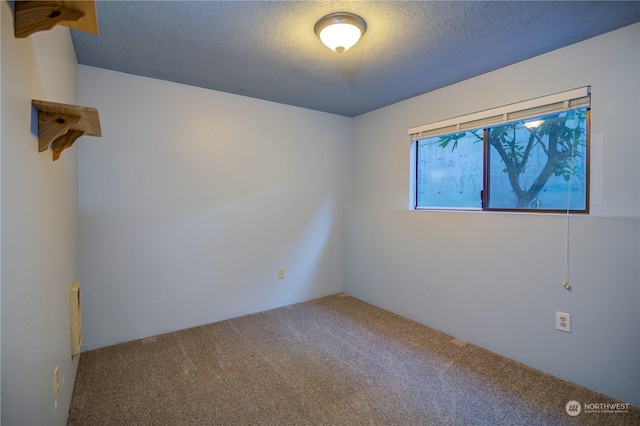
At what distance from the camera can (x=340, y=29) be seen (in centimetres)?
178

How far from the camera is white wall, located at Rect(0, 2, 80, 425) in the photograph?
85 centimetres

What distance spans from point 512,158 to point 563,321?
1274 mm

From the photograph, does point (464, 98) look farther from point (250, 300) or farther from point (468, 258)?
point (250, 300)

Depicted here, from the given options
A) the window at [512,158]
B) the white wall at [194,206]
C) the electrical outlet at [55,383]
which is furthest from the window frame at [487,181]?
the electrical outlet at [55,383]

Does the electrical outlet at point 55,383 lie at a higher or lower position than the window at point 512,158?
lower

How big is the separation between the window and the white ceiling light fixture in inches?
55.3

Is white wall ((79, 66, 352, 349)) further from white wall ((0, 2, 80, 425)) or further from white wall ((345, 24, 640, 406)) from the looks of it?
white wall ((345, 24, 640, 406))

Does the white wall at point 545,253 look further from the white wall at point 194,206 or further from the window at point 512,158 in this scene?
the white wall at point 194,206

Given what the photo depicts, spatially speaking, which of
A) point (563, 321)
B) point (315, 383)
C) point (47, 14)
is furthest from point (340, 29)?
point (563, 321)

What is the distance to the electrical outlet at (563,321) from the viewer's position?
204cm

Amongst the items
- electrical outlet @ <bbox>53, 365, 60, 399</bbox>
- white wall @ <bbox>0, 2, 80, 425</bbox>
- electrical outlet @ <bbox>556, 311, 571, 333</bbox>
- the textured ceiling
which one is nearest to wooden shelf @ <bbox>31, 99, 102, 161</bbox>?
white wall @ <bbox>0, 2, 80, 425</bbox>

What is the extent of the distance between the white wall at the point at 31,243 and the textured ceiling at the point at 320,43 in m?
0.55

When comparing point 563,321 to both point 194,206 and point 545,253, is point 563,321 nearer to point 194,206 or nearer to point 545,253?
point 545,253

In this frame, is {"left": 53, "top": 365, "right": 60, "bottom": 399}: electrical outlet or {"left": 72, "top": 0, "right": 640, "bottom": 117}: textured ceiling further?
{"left": 72, "top": 0, "right": 640, "bottom": 117}: textured ceiling
